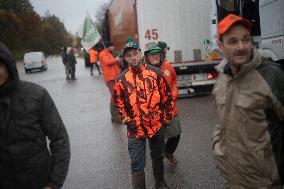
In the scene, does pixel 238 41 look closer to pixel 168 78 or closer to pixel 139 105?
pixel 139 105

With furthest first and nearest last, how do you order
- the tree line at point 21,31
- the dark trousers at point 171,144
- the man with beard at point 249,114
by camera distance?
the tree line at point 21,31, the dark trousers at point 171,144, the man with beard at point 249,114

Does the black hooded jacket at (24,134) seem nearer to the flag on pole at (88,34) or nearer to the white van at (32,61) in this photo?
the flag on pole at (88,34)

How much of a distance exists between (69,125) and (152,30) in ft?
11.7

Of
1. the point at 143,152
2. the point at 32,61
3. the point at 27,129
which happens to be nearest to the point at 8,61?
the point at 27,129

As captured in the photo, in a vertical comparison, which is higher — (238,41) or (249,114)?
(238,41)

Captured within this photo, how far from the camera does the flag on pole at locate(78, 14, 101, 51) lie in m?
11.6

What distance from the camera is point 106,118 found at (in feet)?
35.3

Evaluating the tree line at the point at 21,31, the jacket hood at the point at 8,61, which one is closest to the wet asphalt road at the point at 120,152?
the jacket hood at the point at 8,61

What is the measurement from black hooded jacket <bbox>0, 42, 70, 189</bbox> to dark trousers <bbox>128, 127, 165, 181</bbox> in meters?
1.78

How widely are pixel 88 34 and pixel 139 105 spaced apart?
25.6 feet

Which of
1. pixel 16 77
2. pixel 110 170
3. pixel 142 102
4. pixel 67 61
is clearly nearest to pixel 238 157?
pixel 16 77

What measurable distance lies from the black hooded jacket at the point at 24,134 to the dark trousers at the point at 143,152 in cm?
178

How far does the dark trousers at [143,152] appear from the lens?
14.6ft

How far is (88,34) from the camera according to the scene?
11883 millimetres
